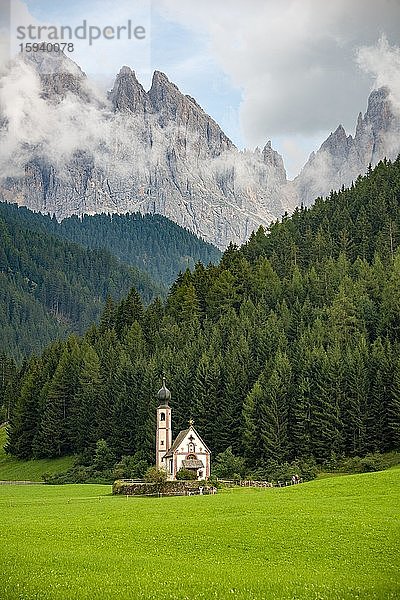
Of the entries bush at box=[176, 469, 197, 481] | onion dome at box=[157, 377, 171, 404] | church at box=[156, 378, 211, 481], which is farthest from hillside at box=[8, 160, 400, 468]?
bush at box=[176, 469, 197, 481]

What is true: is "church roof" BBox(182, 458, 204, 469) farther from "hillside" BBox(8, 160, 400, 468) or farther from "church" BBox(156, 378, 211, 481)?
"hillside" BBox(8, 160, 400, 468)

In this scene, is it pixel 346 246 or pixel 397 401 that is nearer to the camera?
pixel 397 401

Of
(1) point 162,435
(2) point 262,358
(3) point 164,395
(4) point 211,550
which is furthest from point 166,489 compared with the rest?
(2) point 262,358

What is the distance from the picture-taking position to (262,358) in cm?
10181

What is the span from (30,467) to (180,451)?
36449 millimetres

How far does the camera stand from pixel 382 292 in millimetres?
107438

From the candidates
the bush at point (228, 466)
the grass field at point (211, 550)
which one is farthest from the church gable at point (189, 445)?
the grass field at point (211, 550)

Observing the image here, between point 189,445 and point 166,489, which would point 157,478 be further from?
point 189,445

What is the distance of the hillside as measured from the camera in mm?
86188

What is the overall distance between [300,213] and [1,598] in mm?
141599

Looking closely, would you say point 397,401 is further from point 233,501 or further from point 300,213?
point 300,213

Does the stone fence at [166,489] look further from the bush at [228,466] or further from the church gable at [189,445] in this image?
the bush at [228,466]

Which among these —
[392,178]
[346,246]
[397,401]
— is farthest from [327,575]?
[392,178]

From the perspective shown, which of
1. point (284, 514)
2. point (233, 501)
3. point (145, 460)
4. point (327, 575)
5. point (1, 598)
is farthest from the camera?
point (145, 460)
